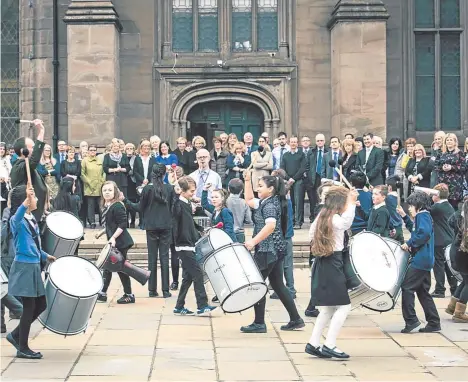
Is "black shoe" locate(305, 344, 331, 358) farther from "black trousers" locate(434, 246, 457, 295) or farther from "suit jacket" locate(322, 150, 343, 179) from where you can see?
"suit jacket" locate(322, 150, 343, 179)

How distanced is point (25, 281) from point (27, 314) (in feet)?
1.08

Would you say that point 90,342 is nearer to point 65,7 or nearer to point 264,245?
point 264,245

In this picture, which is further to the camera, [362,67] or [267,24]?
[267,24]

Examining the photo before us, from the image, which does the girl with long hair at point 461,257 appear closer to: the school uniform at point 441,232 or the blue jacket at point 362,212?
the school uniform at point 441,232

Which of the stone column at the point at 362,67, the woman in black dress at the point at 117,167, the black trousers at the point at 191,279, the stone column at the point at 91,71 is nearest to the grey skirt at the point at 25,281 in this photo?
the black trousers at the point at 191,279

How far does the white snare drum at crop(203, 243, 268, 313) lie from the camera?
34.6 feet

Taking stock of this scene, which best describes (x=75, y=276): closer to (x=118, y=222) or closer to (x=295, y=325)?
(x=295, y=325)

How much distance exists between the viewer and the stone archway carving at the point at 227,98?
23125mm

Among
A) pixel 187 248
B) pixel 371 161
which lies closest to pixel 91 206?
pixel 371 161

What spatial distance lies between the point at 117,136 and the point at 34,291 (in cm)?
1320

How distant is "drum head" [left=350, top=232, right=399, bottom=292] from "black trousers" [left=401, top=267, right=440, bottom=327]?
2.48 feet

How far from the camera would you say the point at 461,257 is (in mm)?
11781

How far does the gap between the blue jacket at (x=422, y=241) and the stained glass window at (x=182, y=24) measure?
43.1 ft

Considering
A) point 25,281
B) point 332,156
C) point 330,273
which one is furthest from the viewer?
point 332,156
